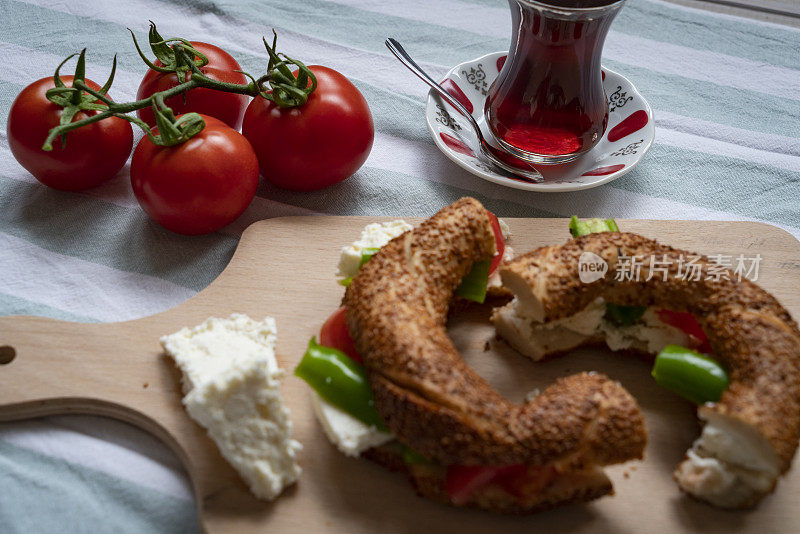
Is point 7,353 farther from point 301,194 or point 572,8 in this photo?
point 572,8

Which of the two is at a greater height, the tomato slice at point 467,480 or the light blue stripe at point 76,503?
the tomato slice at point 467,480

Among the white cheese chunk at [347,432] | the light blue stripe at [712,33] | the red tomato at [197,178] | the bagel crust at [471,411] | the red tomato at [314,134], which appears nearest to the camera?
the bagel crust at [471,411]

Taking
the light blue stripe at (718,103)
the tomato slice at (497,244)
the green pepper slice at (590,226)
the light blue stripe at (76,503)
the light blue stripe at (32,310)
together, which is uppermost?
the light blue stripe at (718,103)

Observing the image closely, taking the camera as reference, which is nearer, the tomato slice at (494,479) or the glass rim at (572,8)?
the tomato slice at (494,479)

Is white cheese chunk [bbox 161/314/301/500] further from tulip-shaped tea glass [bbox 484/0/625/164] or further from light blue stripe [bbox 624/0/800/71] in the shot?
light blue stripe [bbox 624/0/800/71]

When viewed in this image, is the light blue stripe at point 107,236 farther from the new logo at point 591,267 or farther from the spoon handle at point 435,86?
the new logo at point 591,267

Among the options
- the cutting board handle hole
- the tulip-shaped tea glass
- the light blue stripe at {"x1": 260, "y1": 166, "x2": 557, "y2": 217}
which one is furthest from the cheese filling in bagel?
the cutting board handle hole

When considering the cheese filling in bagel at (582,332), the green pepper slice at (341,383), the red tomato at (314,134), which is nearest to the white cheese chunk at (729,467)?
the cheese filling in bagel at (582,332)

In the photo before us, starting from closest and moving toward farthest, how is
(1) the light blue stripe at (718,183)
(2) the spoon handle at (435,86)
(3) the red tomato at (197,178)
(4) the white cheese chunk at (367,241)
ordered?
1. (4) the white cheese chunk at (367,241)
2. (3) the red tomato at (197,178)
3. (1) the light blue stripe at (718,183)
4. (2) the spoon handle at (435,86)

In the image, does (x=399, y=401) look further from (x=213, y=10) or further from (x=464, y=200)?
(x=213, y=10)
